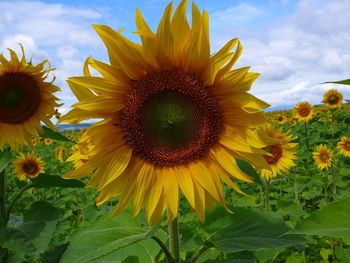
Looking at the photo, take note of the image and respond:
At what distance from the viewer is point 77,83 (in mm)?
1868

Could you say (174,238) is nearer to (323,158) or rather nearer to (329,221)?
(329,221)

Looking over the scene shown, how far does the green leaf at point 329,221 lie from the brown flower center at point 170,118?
27.4 inches

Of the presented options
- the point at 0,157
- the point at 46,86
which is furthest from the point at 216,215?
the point at 46,86

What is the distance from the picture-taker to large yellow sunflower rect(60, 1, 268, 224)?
5.97 ft

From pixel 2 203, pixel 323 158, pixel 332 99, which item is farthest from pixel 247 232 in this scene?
pixel 332 99

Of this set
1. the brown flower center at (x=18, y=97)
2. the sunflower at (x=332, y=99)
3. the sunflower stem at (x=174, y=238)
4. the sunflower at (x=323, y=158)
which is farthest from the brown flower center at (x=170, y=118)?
the sunflower at (x=332, y=99)

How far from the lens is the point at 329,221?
147cm

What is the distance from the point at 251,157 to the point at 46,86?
2338mm

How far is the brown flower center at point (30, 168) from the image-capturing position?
26.7 ft

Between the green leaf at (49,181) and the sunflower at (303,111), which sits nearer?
the green leaf at (49,181)

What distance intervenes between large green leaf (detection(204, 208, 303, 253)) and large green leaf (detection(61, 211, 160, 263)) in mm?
315

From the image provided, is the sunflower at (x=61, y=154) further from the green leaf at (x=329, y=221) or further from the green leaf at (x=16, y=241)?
the green leaf at (x=329, y=221)

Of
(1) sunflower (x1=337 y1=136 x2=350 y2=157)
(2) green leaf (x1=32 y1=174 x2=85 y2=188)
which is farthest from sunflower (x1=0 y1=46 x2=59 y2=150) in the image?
(1) sunflower (x1=337 y1=136 x2=350 y2=157)

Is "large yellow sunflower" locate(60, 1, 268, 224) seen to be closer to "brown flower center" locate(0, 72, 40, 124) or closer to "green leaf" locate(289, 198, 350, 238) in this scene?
"green leaf" locate(289, 198, 350, 238)
